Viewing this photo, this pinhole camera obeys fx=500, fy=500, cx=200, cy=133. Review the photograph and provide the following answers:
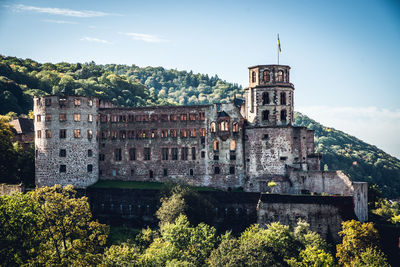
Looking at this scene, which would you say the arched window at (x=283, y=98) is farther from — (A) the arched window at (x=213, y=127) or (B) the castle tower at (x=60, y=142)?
(B) the castle tower at (x=60, y=142)

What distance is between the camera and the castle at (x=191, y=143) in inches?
2613

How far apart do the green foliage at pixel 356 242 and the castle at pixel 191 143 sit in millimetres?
8006

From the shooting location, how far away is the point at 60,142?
6656 cm

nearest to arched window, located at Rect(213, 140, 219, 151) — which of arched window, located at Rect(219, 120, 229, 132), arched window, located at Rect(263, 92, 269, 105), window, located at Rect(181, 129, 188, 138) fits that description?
arched window, located at Rect(219, 120, 229, 132)

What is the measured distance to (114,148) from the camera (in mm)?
71812

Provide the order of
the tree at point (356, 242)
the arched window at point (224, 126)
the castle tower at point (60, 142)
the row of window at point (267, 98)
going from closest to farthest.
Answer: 1. the tree at point (356, 242)
2. the castle tower at point (60, 142)
3. the row of window at point (267, 98)
4. the arched window at point (224, 126)

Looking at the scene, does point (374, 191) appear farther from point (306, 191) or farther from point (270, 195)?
point (270, 195)

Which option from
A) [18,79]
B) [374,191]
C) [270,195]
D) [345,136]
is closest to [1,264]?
[270,195]

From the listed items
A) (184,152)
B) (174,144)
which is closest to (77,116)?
(174,144)

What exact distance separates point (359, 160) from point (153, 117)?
98.9m

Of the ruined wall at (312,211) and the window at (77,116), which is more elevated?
the window at (77,116)

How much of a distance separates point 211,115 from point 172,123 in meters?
5.70

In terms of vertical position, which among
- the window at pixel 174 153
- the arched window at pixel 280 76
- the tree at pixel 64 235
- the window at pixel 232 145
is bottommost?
the tree at pixel 64 235

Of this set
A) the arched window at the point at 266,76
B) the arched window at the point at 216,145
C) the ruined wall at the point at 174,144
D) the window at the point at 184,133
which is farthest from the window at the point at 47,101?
the arched window at the point at 266,76
